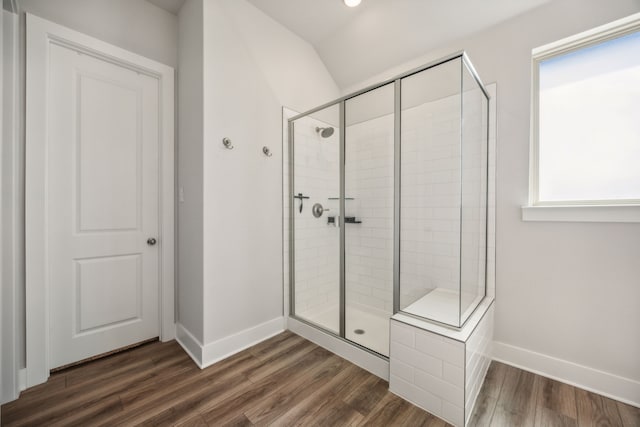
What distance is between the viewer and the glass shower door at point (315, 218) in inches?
89.2

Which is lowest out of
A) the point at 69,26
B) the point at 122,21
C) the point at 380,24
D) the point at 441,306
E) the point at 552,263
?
the point at 441,306

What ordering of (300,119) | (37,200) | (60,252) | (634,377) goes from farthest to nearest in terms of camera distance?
(300,119) < (60,252) < (37,200) < (634,377)

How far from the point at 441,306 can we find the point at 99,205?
2.59m

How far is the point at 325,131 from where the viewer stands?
7.65 feet

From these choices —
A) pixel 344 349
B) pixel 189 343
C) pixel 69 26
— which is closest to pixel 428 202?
pixel 344 349

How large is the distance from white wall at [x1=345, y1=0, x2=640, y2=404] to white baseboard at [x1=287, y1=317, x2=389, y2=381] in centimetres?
100

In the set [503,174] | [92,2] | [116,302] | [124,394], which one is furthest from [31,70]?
[503,174]

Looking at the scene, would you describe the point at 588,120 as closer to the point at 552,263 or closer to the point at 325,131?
the point at 552,263

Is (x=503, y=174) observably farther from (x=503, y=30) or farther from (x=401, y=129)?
(x=503, y=30)

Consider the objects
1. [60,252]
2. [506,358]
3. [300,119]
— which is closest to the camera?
[60,252]

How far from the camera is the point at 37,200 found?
5.50 ft

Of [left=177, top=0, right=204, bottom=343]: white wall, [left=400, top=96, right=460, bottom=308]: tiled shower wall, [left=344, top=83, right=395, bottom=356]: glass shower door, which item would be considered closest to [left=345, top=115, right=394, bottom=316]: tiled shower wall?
[left=344, top=83, right=395, bottom=356]: glass shower door

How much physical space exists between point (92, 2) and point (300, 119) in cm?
170

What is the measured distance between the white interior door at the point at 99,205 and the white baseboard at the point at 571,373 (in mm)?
2857
